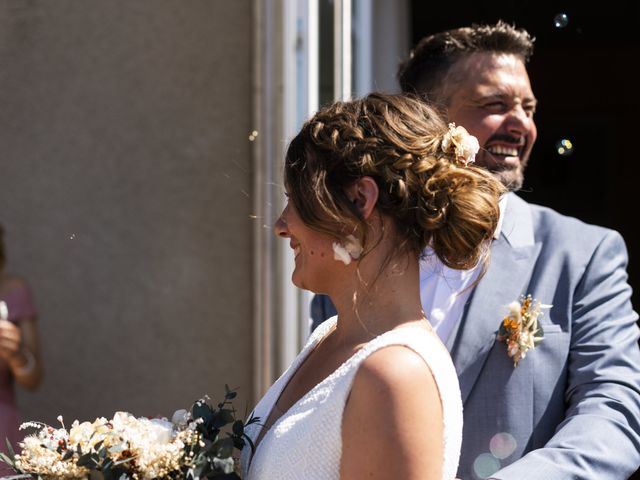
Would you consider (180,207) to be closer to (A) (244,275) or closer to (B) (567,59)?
(A) (244,275)

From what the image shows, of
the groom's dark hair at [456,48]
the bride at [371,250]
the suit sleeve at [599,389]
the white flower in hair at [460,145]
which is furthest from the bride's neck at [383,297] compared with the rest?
the groom's dark hair at [456,48]

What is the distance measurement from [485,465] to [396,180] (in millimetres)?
947

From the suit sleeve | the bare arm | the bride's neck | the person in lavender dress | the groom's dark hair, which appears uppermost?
the groom's dark hair

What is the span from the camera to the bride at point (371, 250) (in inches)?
68.6

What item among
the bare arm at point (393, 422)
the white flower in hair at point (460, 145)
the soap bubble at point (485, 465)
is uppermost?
the white flower in hair at point (460, 145)

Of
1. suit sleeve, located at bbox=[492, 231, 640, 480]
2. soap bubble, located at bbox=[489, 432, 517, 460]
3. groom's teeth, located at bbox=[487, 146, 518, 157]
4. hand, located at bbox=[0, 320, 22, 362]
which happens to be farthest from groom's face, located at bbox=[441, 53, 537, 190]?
hand, located at bbox=[0, 320, 22, 362]

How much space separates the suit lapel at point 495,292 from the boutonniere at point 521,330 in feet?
0.12

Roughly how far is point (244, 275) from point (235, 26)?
1039 mm

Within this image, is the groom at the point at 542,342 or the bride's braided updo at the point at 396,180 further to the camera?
the groom at the point at 542,342

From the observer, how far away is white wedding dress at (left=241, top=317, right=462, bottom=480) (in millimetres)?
1751

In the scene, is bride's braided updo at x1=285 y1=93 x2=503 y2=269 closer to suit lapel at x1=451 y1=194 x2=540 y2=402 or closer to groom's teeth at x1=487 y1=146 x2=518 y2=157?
suit lapel at x1=451 y1=194 x2=540 y2=402

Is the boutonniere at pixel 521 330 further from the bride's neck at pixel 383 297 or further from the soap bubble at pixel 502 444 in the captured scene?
the bride's neck at pixel 383 297

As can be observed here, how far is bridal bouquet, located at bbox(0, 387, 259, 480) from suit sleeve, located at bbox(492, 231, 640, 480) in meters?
0.67

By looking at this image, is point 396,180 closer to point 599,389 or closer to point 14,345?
point 599,389
